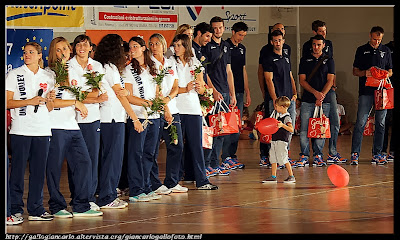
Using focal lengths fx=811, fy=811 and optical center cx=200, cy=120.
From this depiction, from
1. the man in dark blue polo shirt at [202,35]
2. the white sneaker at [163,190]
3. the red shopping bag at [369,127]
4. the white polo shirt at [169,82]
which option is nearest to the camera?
the white polo shirt at [169,82]

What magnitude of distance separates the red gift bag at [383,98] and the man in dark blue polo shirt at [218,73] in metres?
2.28

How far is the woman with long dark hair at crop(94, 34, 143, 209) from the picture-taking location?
8211 millimetres

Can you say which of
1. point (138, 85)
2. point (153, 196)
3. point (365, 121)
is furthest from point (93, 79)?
point (365, 121)

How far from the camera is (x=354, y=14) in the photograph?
1886 cm

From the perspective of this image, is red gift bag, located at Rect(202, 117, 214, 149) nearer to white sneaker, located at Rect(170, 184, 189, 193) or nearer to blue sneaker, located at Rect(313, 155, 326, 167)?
white sneaker, located at Rect(170, 184, 189, 193)

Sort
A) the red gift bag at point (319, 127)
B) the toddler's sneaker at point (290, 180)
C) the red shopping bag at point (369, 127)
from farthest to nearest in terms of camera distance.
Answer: the red shopping bag at point (369, 127) < the red gift bag at point (319, 127) < the toddler's sneaker at point (290, 180)

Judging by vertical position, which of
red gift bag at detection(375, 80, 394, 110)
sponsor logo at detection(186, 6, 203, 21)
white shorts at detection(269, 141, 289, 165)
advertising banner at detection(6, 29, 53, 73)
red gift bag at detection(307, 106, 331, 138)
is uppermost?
sponsor logo at detection(186, 6, 203, 21)

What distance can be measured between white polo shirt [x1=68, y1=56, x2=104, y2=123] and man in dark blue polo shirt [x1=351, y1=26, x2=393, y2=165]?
204 inches

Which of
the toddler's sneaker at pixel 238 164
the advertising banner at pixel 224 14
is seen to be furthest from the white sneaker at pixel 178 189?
the advertising banner at pixel 224 14

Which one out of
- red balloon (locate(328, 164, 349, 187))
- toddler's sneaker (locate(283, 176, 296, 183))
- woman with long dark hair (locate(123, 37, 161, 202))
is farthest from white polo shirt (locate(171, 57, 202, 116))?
red balloon (locate(328, 164, 349, 187))

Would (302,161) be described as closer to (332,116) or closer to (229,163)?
(332,116)

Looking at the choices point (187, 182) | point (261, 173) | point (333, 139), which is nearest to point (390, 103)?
point (333, 139)

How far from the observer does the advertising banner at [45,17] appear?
1328 cm

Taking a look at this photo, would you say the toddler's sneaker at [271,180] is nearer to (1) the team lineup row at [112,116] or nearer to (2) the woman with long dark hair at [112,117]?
(1) the team lineup row at [112,116]
